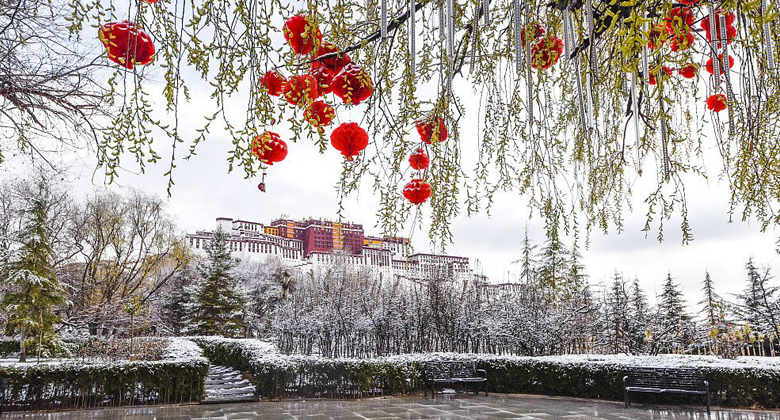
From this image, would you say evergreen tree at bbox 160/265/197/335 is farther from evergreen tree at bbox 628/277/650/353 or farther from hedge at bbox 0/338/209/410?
evergreen tree at bbox 628/277/650/353

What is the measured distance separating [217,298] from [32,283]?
24.9 feet

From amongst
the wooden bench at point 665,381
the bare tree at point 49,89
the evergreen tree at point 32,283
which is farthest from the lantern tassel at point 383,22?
the evergreen tree at point 32,283

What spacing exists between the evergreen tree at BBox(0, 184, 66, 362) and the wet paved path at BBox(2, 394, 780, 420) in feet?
18.5

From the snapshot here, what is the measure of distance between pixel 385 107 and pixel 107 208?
53.4 ft

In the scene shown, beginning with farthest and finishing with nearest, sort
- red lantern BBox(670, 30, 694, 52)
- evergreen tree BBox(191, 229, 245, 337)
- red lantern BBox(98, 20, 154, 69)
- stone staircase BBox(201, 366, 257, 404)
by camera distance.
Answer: evergreen tree BBox(191, 229, 245, 337) < stone staircase BBox(201, 366, 257, 404) < red lantern BBox(98, 20, 154, 69) < red lantern BBox(670, 30, 694, 52)

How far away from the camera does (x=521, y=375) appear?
28.1 feet

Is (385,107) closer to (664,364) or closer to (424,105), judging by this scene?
(424,105)

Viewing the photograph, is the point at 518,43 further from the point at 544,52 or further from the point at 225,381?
the point at 225,381

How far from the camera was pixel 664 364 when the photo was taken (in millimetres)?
7297

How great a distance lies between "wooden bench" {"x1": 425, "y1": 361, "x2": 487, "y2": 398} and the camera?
812 cm

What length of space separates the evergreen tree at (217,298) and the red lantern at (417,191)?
1783cm

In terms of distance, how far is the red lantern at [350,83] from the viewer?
4.08ft

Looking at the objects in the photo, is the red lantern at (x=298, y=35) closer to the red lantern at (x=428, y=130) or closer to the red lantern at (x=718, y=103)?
the red lantern at (x=428, y=130)

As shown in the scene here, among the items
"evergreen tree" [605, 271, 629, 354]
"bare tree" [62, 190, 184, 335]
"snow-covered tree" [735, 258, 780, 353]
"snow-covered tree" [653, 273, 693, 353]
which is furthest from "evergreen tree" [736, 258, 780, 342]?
"bare tree" [62, 190, 184, 335]
